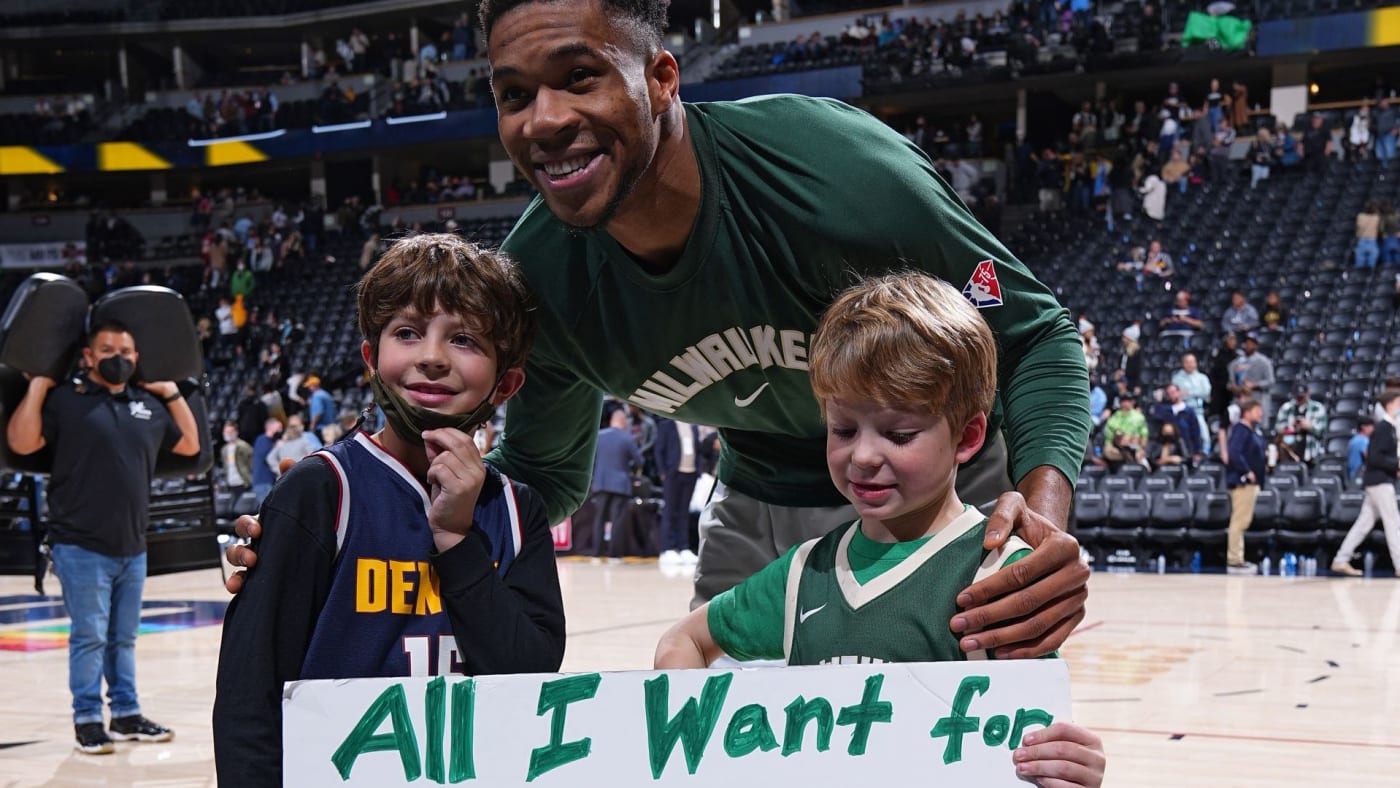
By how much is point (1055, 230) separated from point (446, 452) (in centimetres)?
1748

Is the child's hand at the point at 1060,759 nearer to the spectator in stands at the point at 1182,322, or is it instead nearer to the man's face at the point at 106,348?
the man's face at the point at 106,348

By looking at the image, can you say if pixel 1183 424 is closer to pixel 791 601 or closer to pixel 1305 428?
pixel 1305 428

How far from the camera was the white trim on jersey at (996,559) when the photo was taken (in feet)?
5.25

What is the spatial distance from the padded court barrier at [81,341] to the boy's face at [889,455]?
3.75 meters

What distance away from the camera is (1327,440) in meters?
12.1

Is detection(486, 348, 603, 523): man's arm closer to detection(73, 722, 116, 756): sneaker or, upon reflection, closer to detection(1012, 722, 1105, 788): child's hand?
detection(1012, 722, 1105, 788): child's hand

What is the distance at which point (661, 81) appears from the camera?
2.03 m

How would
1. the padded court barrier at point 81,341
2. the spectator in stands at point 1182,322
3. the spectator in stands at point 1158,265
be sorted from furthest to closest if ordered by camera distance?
the spectator in stands at point 1158,265 → the spectator in stands at point 1182,322 → the padded court barrier at point 81,341

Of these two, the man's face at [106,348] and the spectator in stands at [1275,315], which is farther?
the spectator in stands at [1275,315]

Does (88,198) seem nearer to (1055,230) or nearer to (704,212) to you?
(1055,230)

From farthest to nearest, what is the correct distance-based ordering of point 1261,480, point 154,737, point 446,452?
point 1261,480
point 154,737
point 446,452

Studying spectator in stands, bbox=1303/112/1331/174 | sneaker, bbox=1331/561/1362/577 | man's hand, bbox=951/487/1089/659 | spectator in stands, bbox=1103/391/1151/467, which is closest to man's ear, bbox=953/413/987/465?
man's hand, bbox=951/487/1089/659

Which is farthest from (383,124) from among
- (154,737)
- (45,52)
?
(154,737)

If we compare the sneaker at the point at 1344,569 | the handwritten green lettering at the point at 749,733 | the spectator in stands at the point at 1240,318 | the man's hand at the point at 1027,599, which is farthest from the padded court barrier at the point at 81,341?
the spectator in stands at the point at 1240,318
